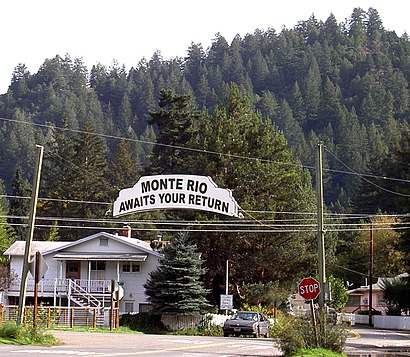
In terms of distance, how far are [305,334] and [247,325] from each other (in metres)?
15.4

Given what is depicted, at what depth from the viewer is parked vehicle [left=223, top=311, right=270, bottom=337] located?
137ft

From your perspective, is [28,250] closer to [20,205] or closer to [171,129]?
[171,129]

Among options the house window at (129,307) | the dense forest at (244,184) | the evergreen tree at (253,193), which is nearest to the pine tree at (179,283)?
the dense forest at (244,184)

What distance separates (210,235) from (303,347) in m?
31.9

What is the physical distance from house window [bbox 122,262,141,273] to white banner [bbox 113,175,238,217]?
2123cm

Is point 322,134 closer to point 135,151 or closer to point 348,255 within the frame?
point 135,151

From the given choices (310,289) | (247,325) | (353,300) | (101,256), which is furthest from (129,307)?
(353,300)

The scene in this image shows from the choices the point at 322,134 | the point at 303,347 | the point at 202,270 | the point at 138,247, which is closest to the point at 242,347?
the point at 303,347

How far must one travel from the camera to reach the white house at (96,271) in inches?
2293

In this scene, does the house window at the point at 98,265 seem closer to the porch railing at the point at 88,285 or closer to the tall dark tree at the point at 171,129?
the porch railing at the point at 88,285

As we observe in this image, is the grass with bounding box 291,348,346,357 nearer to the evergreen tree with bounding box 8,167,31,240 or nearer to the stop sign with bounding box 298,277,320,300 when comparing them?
the stop sign with bounding box 298,277,320,300

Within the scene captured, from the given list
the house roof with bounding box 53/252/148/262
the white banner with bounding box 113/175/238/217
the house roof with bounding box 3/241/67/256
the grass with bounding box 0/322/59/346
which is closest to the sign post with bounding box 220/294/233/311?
the house roof with bounding box 53/252/148/262

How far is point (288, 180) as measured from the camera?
5916 centimetres

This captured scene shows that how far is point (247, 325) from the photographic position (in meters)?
41.7
